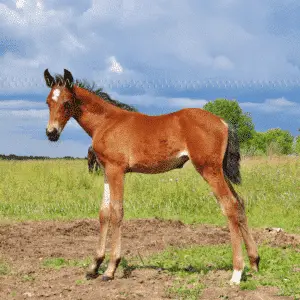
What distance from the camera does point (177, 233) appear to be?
10.6m

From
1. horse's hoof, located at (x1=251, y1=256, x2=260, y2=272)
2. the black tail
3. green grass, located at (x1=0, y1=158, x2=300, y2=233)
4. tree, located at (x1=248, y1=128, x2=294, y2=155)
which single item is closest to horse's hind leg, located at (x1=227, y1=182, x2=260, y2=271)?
horse's hoof, located at (x1=251, y1=256, x2=260, y2=272)

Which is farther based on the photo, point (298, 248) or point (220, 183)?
point (298, 248)

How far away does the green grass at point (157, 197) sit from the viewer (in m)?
13.3

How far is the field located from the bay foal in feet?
1.59

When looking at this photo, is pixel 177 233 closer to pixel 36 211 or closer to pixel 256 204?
pixel 256 204

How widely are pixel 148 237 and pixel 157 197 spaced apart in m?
4.76

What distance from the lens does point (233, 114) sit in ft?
168

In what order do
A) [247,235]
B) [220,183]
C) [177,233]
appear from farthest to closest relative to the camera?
[177,233] < [247,235] < [220,183]

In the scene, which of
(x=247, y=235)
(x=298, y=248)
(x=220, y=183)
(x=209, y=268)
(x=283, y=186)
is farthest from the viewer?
(x=283, y=186)

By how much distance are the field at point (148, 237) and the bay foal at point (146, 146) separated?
486 mm

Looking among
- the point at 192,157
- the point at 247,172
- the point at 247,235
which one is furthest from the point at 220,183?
the point at 247,172

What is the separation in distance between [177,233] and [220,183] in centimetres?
448

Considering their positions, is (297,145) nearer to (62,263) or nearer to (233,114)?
(233,114)

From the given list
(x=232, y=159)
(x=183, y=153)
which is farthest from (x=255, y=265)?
(x=183, y=153)
